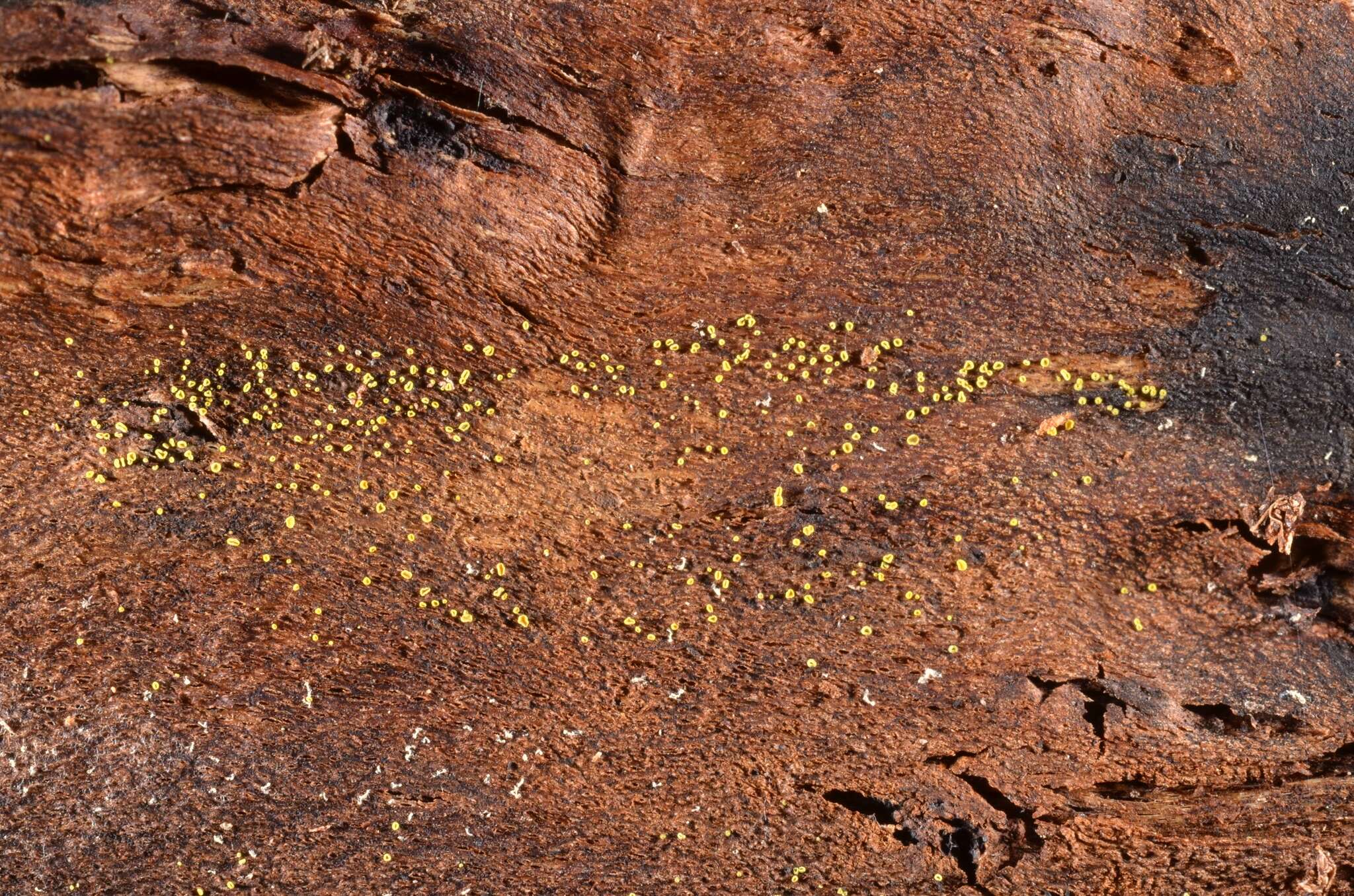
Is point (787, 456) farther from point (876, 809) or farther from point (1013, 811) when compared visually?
point (1013, 811)

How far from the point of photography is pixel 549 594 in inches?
102

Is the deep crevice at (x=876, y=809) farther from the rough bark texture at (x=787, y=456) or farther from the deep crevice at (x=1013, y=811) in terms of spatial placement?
the deep crevice at (x=1013, y=811)

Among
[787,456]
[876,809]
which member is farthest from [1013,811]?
[787,456]

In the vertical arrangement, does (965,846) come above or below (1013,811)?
below

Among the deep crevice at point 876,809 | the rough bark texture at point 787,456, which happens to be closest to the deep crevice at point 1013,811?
the rough bark texture at point 787,456

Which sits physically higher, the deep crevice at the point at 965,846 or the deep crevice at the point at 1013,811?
the deep crevice at the point at 1013,811

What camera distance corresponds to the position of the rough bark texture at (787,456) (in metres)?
2.53

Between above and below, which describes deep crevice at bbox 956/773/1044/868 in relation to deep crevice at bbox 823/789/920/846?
above

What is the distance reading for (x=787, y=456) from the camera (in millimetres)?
2561

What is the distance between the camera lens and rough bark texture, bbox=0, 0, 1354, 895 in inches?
99.6

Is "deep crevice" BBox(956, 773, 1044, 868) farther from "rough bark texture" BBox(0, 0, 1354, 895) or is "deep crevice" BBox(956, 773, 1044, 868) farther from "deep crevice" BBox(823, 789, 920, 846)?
"deep crevice" BBox(823, 789, 920, 846)

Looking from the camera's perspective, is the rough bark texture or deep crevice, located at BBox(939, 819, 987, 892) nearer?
the rough bark texture

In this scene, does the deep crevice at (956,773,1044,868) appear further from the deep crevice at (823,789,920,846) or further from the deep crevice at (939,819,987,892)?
the deep crevice at (823,789,920,846)

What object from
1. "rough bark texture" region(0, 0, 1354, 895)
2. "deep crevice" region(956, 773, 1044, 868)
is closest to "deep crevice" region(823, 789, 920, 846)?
"rough bark texture" region(0, 0, 1354, 895)
